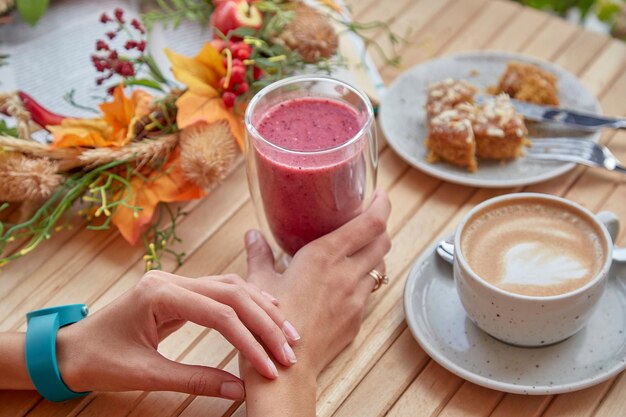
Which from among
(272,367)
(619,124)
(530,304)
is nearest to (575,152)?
(619,124)

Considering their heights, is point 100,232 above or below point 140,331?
below

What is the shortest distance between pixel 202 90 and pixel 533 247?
61 centimetres

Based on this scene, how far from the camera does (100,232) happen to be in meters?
1.31

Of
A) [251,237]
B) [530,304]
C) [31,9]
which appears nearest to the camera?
[530,304]

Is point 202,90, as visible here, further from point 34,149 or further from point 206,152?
point 34,149

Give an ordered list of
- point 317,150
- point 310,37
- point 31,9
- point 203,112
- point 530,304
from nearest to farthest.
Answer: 1. point 530,304
2. point 317,150
3. point 203,112
4. point 310,37
5. point 31,9

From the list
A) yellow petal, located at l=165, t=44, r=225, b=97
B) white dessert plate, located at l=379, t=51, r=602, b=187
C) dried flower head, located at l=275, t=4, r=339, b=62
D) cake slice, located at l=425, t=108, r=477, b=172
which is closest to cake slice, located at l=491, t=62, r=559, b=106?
white dessert plate, located at l=379, t=51, r=602, b=187

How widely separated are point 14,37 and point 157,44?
0.30 metres

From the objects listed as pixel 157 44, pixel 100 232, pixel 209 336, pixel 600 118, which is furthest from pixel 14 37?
pixel 600 118

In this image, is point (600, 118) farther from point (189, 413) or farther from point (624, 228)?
point (189, 413)

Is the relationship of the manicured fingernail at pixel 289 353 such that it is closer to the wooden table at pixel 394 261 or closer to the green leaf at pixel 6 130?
the wooden table at pixel 394 261

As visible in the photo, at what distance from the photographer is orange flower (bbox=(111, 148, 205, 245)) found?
1260mm

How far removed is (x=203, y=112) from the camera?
4.27 ft

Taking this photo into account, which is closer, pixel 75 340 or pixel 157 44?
pixel 75 340
